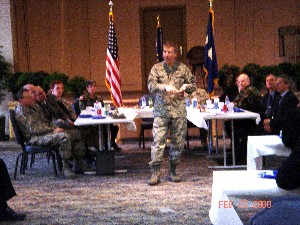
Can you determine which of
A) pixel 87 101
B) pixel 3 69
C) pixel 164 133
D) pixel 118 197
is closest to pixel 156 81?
pixel 164 133

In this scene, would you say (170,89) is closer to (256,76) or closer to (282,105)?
(282,105)

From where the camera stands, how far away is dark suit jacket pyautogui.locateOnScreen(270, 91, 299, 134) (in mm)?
6762

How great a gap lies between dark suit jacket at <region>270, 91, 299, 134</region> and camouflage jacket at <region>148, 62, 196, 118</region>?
1.16m

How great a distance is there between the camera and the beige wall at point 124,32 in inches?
540

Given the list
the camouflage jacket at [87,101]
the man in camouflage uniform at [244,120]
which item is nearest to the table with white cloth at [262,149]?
the man in camouflage uniform at [244,120]

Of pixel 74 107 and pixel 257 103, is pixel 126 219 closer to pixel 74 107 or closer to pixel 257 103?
pixel 257 103

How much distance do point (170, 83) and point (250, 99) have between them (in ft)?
6.16

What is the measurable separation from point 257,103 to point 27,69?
762cm

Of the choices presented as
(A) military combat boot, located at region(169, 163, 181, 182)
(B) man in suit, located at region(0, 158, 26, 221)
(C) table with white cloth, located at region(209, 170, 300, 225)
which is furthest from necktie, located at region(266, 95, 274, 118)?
(C) table with white cloth, located at region(209, 170, 300, 225)

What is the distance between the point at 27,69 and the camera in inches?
543

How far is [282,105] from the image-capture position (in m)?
6.95

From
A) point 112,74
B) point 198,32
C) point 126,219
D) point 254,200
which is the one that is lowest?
point 126,219

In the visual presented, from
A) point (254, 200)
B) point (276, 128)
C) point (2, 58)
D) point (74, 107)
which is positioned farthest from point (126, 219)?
point (2, 58)

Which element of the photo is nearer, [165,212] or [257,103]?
[165,212]
